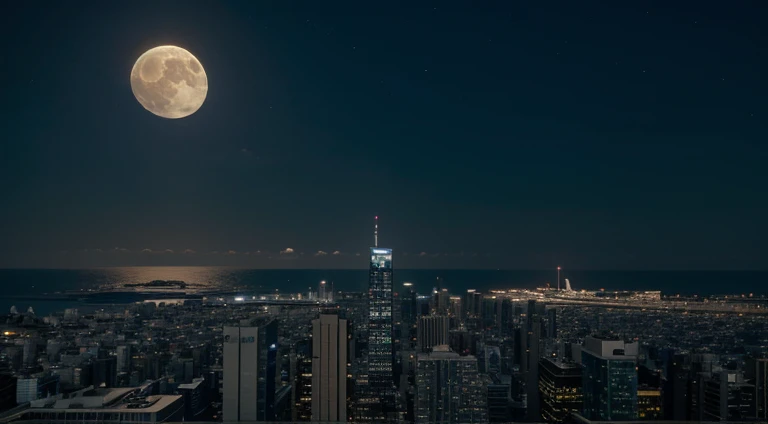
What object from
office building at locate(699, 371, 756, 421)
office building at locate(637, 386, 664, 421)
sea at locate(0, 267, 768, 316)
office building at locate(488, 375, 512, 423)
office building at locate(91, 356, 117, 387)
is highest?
sea at locate(0, 267, 768, 316)

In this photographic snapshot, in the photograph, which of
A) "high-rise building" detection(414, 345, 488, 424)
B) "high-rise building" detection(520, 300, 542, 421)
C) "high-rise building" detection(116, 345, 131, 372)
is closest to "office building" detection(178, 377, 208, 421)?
"high-rise building" detection(116, 345, 131, 372)

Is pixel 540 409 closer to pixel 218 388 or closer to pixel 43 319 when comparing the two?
pixel 218 388

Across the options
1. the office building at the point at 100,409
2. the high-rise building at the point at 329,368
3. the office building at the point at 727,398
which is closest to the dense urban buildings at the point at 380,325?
the high-rise building at the point at 329,368

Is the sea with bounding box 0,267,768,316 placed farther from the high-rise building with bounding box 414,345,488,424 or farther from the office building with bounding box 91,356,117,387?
the high-rise building with bounding box 414,345,488,424

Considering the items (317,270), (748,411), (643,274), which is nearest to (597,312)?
(643,274)

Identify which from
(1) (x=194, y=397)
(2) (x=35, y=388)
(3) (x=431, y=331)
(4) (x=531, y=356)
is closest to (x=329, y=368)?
(1) (x=194, y=397)

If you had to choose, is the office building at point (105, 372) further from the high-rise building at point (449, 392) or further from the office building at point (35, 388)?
the high-rise building at point (449, 392)

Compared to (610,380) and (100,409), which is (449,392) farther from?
(100,409)
